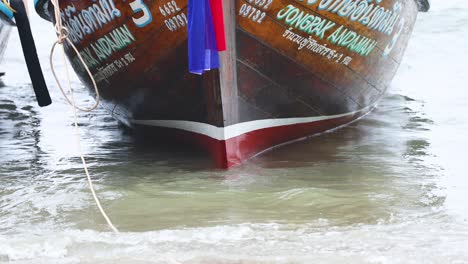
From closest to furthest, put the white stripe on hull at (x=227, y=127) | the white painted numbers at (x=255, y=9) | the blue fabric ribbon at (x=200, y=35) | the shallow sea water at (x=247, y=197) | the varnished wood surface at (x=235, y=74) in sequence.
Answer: the shallow sea water at (x=247, y=197) < the blue fabric ribbon at (x=200, y=35) < the white painted numbers at (x=255, y=9) < the varnished wood surface at (x=235, y=74) < the white stripe on hull at (x=227, y=127)

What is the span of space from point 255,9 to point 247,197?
1.26m

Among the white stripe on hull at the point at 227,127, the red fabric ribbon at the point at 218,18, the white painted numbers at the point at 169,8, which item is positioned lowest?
the white stripe on hull at the point at 227,127

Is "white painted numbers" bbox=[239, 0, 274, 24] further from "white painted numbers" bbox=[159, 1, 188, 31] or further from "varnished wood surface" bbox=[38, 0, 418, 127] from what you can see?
"white painted numbers" bbox=[159, 1, 188, 31]

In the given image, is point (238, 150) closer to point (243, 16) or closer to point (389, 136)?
point (243, 16)

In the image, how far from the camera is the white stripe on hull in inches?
192

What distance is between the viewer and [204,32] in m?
4.35

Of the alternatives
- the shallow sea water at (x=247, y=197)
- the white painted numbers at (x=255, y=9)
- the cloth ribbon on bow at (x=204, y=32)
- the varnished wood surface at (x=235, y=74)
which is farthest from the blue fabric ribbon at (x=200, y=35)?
the shallow sea water at (x=247, y=197)

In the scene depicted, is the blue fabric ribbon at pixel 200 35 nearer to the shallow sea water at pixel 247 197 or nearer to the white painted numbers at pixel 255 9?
the white painted numbers at pixel 255 9

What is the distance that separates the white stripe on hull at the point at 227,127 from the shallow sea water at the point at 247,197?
232 mm

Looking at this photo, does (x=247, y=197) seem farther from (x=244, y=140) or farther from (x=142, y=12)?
(x=142, y=12)

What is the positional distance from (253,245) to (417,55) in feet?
32.0

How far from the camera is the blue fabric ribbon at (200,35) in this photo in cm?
433

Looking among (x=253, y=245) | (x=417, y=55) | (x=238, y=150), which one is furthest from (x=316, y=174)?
(x=417, y=55)

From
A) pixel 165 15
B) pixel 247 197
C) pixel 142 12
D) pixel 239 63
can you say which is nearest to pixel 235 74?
pixel 239 63
